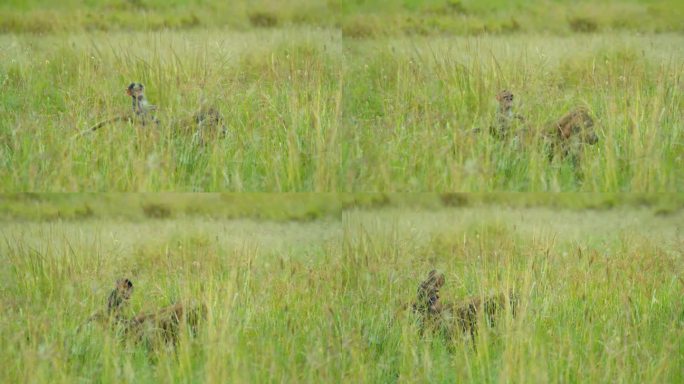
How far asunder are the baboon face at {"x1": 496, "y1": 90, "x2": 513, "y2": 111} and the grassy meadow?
0.03m

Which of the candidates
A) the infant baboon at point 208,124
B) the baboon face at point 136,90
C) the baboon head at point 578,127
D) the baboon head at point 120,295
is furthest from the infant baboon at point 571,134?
the baboon head at point 120,295

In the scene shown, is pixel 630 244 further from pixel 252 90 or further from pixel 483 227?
pixel 252 90

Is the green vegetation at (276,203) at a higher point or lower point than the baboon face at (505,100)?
lower

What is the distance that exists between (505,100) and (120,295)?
1.97 metres

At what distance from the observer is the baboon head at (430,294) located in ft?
16.9

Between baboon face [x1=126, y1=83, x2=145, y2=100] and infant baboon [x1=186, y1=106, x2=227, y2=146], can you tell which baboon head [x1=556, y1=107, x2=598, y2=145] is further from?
baboon face [x1=126, y1=83, x2=145, y2=100]

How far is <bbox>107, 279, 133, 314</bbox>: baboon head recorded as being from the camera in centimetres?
520

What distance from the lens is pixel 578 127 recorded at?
521 cm

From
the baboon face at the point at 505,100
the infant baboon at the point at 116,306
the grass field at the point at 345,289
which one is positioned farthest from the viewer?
the baboon face at the point at 505,100

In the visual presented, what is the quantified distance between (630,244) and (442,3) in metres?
1.43

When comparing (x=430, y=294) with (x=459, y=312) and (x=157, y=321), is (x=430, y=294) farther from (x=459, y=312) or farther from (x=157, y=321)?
(x=157, y=321)

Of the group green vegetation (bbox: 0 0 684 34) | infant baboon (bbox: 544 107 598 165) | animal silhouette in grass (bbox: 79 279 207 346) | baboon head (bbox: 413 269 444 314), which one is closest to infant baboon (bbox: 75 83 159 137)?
green vegetation (bbox: 0 0 684 34)

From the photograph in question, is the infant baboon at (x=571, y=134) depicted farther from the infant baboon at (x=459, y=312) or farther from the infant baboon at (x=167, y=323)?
the infant baboon at (x=167, y=323)

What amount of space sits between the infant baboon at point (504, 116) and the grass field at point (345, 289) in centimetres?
35
